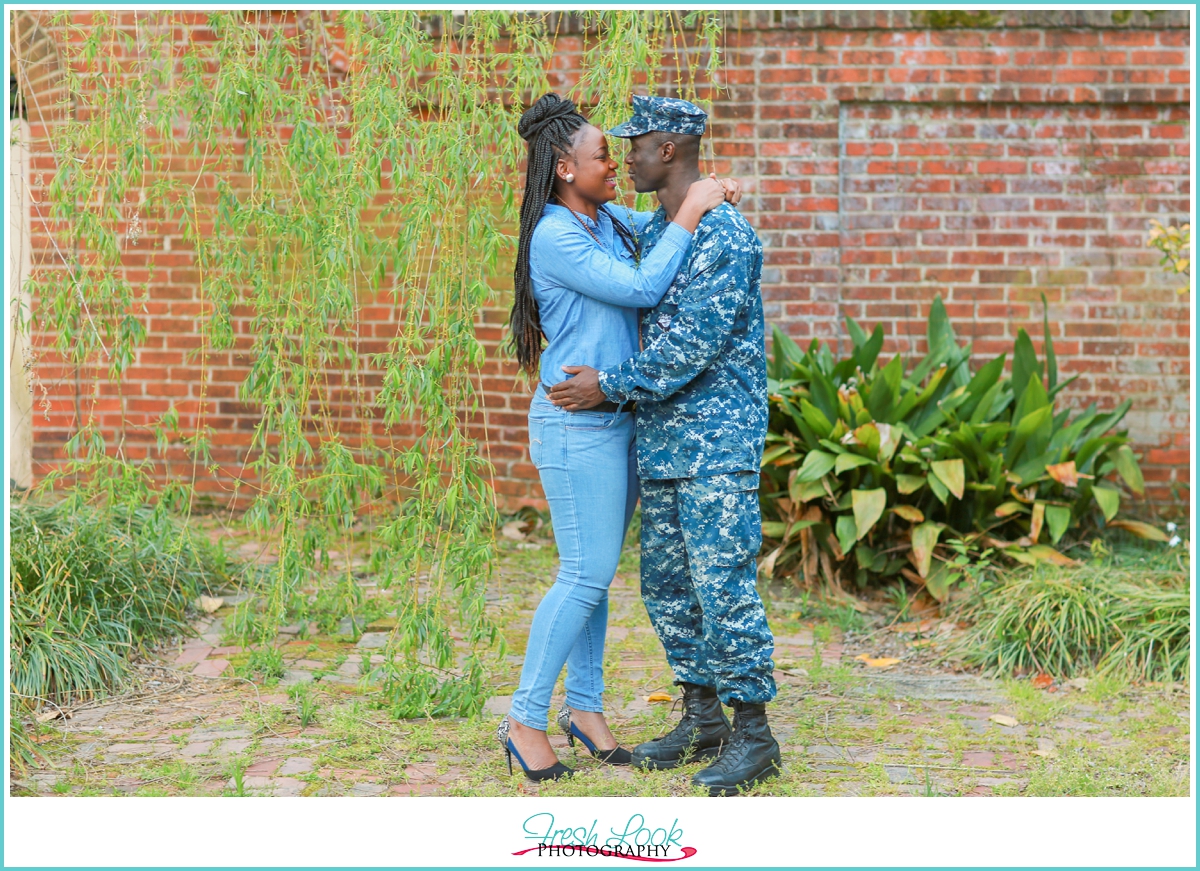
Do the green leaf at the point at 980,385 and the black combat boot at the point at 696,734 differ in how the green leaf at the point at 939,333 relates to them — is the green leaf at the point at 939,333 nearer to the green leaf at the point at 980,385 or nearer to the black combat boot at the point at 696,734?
the green leaf at the point at 980,385

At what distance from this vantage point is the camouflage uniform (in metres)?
2.94

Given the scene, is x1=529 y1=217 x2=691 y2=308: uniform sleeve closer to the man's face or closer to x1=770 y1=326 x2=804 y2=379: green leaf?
the man's face

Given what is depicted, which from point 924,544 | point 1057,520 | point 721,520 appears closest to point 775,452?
point 924,544

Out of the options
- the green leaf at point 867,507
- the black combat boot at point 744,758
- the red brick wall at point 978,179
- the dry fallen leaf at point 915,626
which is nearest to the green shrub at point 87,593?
the red brick wall at point 978,179

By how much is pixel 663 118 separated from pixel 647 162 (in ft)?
0.40

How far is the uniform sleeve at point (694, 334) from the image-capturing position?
2918 millimetres

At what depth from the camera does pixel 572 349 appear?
308cm

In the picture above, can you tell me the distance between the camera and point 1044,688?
405 centimetres

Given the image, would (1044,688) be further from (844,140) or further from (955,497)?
(844,140)

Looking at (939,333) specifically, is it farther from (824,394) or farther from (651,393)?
(651,393)

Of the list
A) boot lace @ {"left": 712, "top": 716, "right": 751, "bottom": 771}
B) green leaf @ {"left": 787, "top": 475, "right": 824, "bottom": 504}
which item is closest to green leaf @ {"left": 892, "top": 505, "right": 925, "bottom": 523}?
green leaf @ {"left": 787, "top": 475, "right": 824, "bottom": 504}

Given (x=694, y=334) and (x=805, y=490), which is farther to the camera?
(x=805, y=490)

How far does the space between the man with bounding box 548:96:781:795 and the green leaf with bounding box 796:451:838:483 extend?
64.1 inches

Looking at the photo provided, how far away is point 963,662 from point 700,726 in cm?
144
